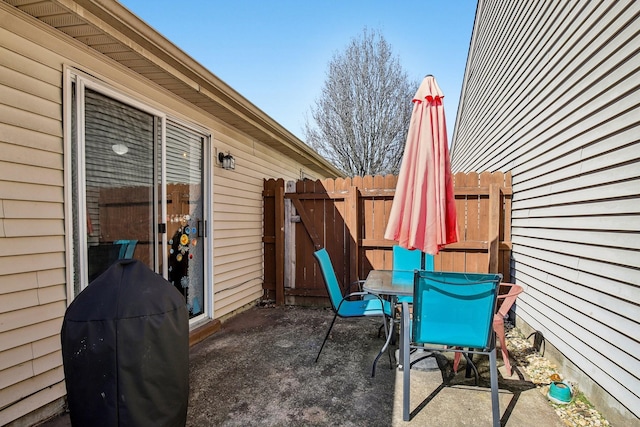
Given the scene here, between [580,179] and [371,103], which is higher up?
[371,103]

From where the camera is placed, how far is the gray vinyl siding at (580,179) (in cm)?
205

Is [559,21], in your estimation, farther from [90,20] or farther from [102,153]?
[102,153]

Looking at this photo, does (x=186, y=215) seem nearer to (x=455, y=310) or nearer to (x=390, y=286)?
(x=390, y=286)

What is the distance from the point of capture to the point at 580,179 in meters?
Result: 2.60

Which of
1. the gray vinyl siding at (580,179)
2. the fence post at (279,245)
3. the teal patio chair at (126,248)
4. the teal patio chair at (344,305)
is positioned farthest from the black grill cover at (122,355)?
the fence post at (279,245)

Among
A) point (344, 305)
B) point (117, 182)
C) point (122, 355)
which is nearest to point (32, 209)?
point (117, 182)

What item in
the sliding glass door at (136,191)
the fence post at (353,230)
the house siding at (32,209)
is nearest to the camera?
the house siding at (32,209)

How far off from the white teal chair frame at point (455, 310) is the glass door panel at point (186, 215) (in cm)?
235

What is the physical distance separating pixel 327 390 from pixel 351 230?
8.15 ft

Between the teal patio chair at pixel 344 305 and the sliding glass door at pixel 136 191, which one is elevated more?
the sliding glass door at pixel 136 191

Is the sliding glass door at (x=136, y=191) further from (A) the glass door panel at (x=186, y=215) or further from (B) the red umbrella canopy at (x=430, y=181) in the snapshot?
(B) the red umbrella canopy at (x=430, y=181)

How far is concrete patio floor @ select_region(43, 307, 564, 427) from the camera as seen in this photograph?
2.16m

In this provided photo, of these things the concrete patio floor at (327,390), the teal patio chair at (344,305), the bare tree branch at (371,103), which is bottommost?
the concrete patio floor at (327,390)

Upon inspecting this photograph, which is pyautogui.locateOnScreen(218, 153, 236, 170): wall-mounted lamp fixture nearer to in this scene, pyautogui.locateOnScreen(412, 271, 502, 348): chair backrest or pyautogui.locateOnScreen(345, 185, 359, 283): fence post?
pyautogui.locateOnScreen(345, 185, 359, 283): fence post
